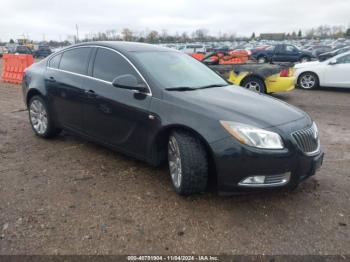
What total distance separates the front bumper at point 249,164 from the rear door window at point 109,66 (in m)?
1.52

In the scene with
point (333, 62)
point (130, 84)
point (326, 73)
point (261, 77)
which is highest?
point (130, 84)

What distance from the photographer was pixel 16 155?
15.8 feet

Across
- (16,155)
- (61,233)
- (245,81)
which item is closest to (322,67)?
(245,81)

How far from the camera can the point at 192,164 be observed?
326 centimetres

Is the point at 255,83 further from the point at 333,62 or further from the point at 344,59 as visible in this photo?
the point at 344,59

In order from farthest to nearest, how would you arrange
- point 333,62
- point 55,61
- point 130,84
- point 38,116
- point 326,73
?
point 326,73 < point 333,62 < point 38,116 < point 55,61 < point 130,84

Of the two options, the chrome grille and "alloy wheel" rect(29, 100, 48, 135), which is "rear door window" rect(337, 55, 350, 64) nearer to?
the chrome grille

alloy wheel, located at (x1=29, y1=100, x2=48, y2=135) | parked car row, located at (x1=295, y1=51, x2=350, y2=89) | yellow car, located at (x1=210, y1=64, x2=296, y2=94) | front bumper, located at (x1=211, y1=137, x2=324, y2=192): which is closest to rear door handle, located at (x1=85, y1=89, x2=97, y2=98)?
alloy wheel, located at (x1=29, y1=100, x2=48, y2=135)

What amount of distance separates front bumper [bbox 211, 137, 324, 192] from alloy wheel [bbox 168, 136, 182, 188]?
436mm

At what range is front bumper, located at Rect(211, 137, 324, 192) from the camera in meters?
3.06

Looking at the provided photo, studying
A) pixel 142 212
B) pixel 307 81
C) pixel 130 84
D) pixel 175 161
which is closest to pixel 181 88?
pixel 130 84

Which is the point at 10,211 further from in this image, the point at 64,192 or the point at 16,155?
the point at 16,155

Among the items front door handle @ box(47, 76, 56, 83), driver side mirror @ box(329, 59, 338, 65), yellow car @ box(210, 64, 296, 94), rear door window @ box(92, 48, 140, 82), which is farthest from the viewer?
driver side mirror @ box(329, 59, 338, 65)

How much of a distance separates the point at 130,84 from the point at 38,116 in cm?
245
